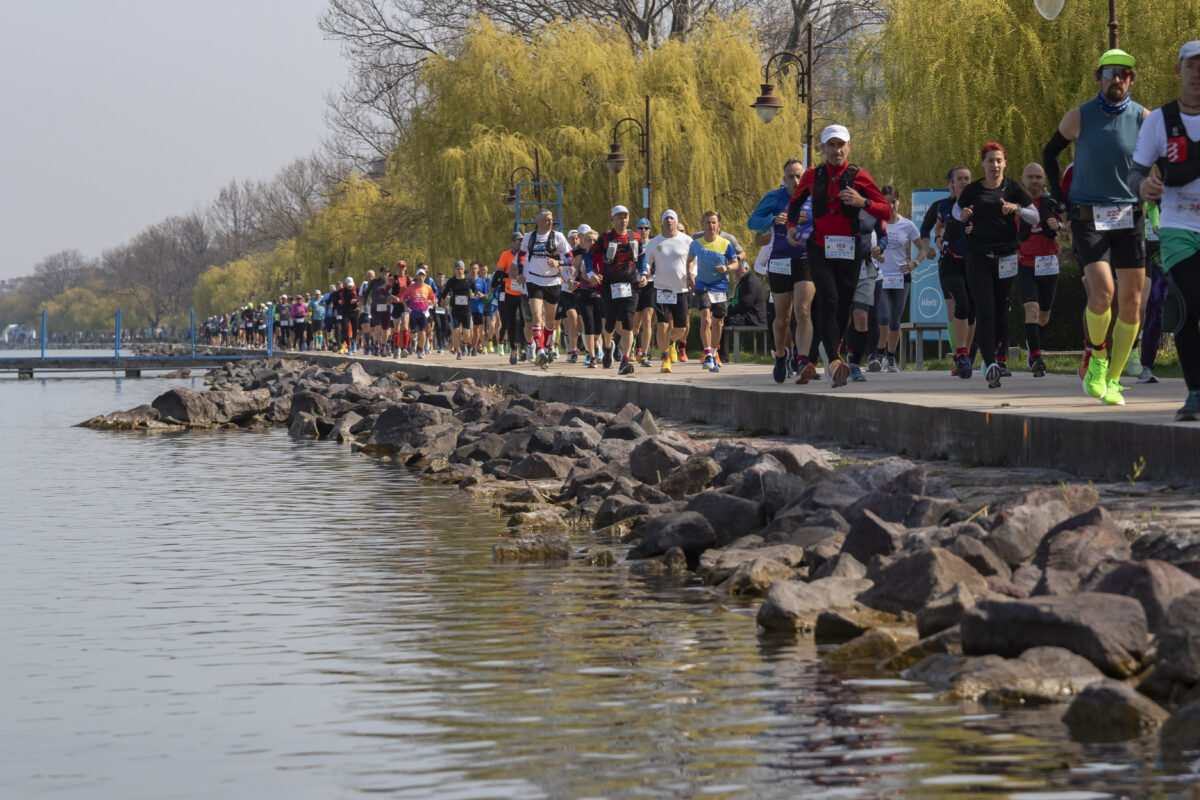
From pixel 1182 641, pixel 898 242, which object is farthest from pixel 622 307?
pixel 1182 641

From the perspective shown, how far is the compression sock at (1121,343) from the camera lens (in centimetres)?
1148

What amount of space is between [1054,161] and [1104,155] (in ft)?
1.00

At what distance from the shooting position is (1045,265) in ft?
57.1

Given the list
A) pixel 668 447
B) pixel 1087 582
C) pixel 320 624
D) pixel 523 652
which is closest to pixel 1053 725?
pixel 1087 582

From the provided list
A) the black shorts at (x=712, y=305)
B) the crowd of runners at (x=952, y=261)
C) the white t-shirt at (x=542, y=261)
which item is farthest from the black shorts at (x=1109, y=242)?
the white t-shirt at (x=542, y=261)

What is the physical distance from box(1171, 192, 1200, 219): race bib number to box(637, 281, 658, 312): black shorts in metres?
13.3

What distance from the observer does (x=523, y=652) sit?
7.30 metres

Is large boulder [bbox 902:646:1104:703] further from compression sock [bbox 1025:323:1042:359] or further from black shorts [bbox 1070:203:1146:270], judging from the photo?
compression sock [bbox 1025:323:1042:359]

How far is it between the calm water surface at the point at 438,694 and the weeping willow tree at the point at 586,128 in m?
32.1

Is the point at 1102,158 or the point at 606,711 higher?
the point at 1102,158

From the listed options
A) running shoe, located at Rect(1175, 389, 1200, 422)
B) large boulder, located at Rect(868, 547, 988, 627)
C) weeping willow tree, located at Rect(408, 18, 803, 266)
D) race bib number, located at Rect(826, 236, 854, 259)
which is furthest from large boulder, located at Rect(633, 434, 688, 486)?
weeping willow tree, located at Rect(408, 18, 803, 266)

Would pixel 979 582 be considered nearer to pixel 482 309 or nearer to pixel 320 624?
pixel 320 624

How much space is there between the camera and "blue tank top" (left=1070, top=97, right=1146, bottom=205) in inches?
453

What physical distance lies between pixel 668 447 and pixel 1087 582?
6446mm
